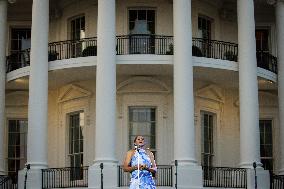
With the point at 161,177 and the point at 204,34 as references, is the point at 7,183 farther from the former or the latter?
the point at 204,34

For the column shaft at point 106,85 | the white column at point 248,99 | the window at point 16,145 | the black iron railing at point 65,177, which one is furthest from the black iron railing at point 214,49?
the window at point 16,145

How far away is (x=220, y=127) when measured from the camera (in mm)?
A: 31969

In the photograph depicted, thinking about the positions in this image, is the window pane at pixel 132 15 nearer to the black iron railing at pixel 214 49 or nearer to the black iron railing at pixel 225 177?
the black iron railing at pixel 214 49

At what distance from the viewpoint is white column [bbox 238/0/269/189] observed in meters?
28.3

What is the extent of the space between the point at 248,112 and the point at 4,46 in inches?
425

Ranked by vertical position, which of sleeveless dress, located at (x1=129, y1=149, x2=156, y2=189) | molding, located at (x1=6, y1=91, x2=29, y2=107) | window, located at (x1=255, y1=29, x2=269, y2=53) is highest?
window, located at (x1=255, y1=29, x2=269, y2=53)

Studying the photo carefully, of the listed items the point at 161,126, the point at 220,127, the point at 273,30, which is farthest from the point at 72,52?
the point at 273,30

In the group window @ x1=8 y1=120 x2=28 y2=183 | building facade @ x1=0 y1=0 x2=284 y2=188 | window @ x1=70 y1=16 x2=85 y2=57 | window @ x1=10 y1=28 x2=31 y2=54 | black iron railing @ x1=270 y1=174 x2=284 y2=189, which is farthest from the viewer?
window @ x1=10 y1=28 x2=31 y2=54

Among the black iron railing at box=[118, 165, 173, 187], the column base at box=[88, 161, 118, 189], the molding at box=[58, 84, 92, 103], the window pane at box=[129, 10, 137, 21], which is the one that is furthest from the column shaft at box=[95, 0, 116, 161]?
the molding at box=[58, 84, 92, 103]

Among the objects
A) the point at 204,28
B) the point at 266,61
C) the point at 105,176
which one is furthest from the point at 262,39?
the point at 105,176

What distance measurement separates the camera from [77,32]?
31.8 metres

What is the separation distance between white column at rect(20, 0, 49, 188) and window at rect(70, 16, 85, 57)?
8.19 ft

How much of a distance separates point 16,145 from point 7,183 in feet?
9.73

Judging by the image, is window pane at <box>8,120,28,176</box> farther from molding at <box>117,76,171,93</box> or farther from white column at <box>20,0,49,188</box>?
molding at <box>117,76,171,93</box>
